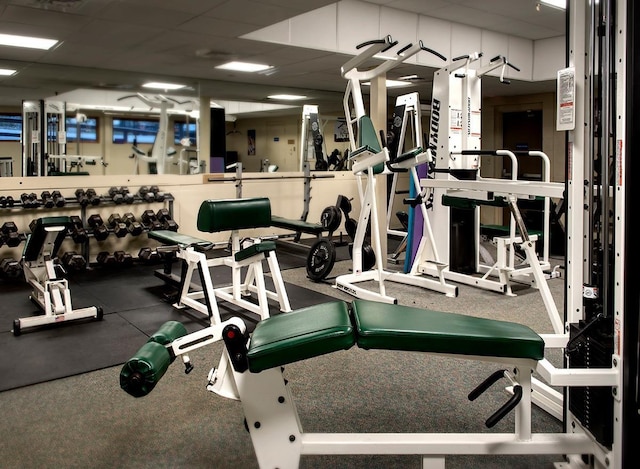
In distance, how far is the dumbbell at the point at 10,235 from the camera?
4.95 m

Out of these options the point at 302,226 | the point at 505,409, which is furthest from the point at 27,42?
the point at 505,409

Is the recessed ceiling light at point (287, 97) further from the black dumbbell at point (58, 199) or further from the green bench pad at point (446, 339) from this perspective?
the green bench pad at point (446, 339)

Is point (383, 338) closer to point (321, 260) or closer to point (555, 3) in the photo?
point (321, 260)

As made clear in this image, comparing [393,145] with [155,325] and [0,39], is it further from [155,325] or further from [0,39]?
[0,39]

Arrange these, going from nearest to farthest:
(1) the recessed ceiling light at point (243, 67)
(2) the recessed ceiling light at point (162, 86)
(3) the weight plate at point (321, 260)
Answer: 1. (3) the weight plate at point (321, 260)
2. (1) the recessed ceiling light at point (243, 67)
3. (2) the recessed ceiling light at point (162, 86)

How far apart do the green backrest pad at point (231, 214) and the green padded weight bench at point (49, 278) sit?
913 mm

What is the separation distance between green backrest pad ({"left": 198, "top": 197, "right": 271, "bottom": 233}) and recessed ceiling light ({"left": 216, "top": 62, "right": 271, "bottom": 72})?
311 centimetres

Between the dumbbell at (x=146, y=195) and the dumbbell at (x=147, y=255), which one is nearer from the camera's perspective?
the dumbbell at (x=147, y=255)

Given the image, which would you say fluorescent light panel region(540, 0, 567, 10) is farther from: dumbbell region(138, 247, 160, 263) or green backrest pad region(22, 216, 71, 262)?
green backrest pad region(22, 216, 71, 262)

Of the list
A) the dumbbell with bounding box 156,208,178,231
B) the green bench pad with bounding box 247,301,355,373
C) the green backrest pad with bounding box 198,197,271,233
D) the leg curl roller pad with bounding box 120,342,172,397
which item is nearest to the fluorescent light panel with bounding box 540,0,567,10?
the green backrest pad with bounding box 198,197,271,233

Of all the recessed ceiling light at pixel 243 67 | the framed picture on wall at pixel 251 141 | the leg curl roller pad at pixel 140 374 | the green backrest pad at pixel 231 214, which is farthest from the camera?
the framed picture on wall at pixel 251 141

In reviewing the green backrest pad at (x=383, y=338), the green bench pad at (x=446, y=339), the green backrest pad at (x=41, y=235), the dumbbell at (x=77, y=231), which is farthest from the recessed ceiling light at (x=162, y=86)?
the green bench pad at (x=446, y=339)

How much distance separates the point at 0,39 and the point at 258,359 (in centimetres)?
526

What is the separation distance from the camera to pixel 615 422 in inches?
67.9
